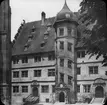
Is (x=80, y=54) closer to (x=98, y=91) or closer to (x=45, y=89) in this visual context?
(x=98, y=91)

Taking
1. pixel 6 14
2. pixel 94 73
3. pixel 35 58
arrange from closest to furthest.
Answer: pixel 6 14 → pixel 94 73 → pixel 35 58

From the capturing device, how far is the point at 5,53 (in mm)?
19172

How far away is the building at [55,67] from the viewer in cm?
2056

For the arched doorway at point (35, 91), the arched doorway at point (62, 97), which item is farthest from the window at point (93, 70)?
the arched doorway at point (35, 91)

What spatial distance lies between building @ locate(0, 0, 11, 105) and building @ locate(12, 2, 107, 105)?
32.8 inches

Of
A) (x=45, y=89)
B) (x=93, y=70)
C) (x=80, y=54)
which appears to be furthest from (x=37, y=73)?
(x=93, y=70)

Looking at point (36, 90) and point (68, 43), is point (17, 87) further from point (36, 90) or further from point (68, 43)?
point (68, 43)

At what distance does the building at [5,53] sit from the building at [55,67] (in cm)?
83

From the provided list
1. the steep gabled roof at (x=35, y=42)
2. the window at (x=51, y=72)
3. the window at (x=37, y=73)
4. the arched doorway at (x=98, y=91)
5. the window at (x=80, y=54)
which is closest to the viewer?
the arched doorway at (x=98, y=91)

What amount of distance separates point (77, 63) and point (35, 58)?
3.80 m

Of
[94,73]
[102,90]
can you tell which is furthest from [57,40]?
[102,90]

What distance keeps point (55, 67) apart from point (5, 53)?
4673 mm

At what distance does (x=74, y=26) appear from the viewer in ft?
69.0

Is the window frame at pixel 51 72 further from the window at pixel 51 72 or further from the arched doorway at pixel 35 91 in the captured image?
the arched doorway at pixel 35 91
